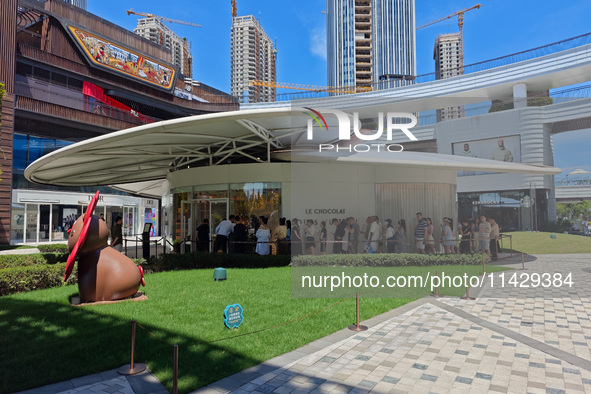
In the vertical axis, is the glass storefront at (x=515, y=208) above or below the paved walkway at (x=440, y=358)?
above

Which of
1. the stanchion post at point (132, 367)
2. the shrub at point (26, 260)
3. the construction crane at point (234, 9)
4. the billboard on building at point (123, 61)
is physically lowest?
the stanchion post at point (132, 367)

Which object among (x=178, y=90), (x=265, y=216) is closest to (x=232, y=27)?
(x=178, y=90)

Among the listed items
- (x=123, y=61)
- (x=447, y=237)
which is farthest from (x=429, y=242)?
(x=123, y=61)

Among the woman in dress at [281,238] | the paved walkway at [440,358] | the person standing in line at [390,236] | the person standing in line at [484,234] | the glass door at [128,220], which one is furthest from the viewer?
the glass door at [128,220]

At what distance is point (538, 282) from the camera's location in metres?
10.5

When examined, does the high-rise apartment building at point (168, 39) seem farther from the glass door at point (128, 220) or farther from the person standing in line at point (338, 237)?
the person standing in line at point (338, 237)

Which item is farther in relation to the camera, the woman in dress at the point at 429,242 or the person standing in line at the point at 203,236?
the person standing in line at the point at 203,236

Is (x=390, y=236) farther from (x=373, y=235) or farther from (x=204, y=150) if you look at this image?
(x=204, y=150)

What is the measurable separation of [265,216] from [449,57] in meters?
193

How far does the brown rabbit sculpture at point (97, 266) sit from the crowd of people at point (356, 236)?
5.58m

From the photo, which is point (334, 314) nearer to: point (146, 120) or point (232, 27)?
point (146, 120)

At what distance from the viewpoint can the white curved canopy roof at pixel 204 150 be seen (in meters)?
10.3

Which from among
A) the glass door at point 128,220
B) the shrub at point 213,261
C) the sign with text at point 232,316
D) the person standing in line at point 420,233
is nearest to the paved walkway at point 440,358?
the sign with text at point 232,316

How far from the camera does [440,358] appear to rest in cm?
518
